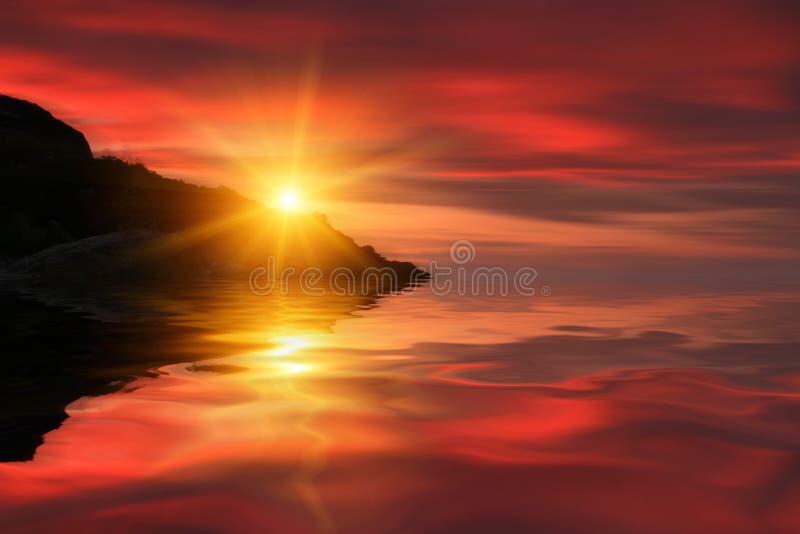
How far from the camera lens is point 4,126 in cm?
6191

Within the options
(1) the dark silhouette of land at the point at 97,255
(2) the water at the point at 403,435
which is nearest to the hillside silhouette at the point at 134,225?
(1) the dark silhouette of land at the point at 97,255

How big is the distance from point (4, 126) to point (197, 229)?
110 ft

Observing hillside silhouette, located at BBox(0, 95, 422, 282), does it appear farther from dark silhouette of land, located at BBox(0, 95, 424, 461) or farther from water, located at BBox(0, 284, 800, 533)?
water, located at BBox(0, 284, 800, 533)

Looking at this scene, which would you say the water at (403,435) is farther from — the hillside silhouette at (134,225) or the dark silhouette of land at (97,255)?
the hillside silhouette at (134,225)

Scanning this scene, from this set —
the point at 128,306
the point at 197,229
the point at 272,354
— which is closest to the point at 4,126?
the point at 197,229

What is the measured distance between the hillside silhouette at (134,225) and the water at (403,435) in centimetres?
1990

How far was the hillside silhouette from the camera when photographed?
3019 cm

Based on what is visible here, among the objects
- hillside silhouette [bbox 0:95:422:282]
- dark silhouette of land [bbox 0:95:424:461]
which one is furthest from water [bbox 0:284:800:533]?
hillside silhouette [bbox 0:95:422:282]

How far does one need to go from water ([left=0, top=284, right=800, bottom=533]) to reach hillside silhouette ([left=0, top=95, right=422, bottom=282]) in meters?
19.9

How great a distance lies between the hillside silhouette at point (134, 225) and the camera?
3019cm

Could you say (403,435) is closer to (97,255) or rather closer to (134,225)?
(97,255)

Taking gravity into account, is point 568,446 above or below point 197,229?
below

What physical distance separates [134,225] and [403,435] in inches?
1537

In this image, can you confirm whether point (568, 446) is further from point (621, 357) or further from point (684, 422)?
point (621, 357)
